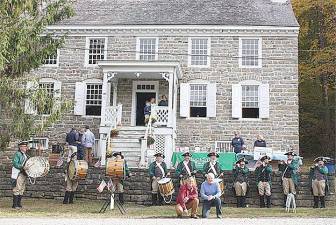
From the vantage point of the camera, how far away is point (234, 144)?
64.5 ft

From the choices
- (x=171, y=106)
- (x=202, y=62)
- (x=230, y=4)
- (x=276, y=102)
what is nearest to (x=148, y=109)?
(x=171, y=106)

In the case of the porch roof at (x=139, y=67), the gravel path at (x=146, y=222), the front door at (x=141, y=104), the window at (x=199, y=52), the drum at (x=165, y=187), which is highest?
the window at (x=199, y=52)

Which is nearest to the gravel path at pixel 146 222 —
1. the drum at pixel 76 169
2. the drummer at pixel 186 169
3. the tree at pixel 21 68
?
the drum at pixel 76 169

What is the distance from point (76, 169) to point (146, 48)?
1076cm

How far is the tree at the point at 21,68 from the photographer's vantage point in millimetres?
14641

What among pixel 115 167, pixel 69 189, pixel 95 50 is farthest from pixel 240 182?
pixel 95 50

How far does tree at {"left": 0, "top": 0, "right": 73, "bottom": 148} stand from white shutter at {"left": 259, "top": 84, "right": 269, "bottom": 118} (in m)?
9.98

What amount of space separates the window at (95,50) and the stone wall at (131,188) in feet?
26.4

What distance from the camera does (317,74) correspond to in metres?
30.4

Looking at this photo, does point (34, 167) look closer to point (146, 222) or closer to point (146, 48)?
point (146, 222)

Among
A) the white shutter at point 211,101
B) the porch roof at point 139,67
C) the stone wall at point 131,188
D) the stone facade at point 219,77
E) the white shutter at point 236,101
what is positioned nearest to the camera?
the stone wall at point 131,188

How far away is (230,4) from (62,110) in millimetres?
12756

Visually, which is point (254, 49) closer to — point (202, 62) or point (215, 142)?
point (202, 62)

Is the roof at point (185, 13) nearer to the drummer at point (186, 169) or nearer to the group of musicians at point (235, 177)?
the group of musicians at point (235, 177)
